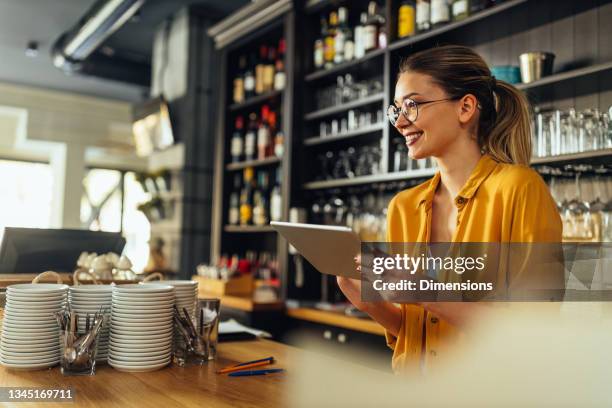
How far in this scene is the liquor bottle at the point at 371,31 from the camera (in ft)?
9.53

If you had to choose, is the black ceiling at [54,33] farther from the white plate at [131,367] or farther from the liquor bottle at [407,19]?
the white plate at [131,367]

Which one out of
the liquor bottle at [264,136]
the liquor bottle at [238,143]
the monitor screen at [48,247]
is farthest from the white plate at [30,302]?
the liquor bottle at [238,143]

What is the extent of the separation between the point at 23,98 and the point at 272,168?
→ 4367 mm

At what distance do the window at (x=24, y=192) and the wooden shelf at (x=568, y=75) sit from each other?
7.06 m

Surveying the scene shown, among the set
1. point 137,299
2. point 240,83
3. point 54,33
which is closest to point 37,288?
point 137,299

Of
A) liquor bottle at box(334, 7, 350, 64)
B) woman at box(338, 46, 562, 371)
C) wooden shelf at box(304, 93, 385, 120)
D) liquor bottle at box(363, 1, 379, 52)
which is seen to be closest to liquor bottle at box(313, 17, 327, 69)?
liquor bottle at box(334, 7, 350, 64)

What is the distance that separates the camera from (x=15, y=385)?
1.04 meters

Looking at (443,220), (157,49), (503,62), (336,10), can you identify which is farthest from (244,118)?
(443,220)

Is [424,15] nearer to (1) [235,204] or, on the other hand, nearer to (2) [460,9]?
(2) [460,9]

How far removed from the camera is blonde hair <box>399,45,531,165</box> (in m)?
1.29

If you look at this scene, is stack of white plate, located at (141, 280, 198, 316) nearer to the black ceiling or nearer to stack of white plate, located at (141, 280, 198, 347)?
stack of white plate, located at (141, 280, 198, 347)

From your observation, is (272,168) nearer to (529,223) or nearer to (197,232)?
(197,232)

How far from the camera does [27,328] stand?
115 cm

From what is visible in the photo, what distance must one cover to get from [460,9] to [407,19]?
33 centimetres
